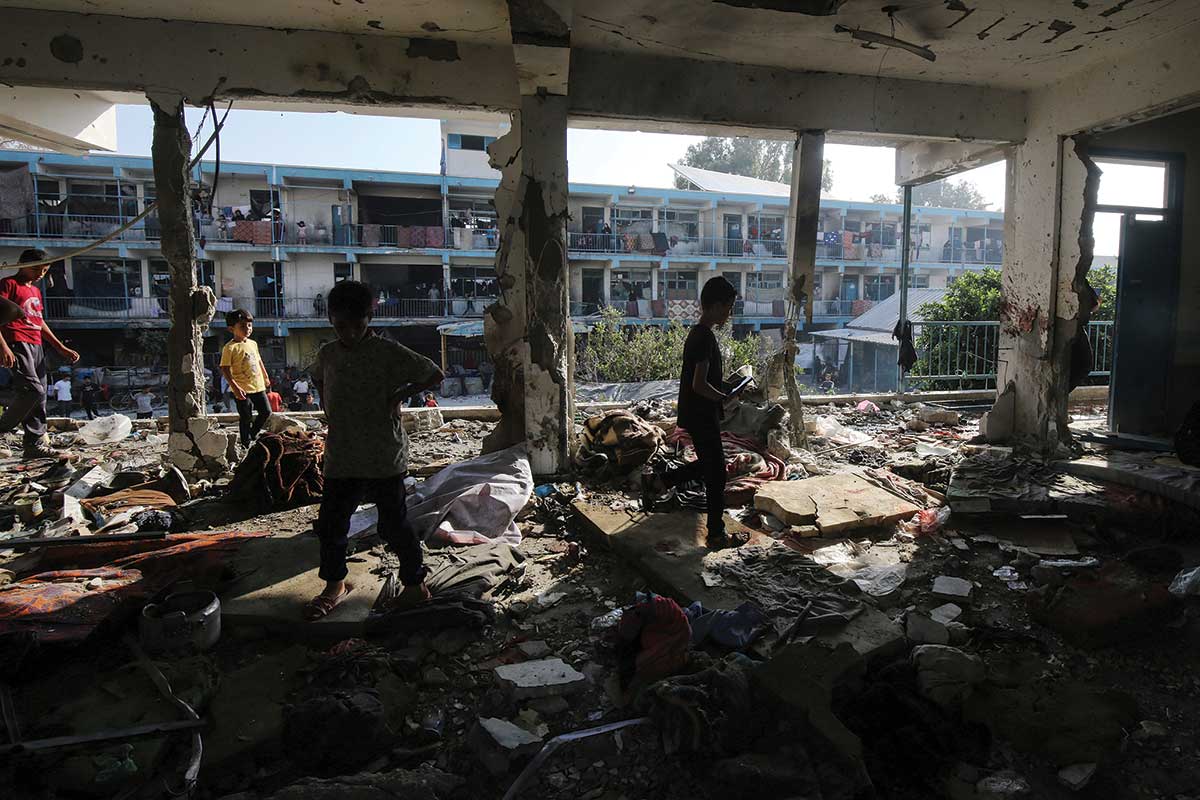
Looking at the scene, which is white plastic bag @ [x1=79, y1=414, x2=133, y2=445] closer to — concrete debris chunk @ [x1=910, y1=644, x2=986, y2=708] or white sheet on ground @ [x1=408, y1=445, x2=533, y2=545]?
white sheet on ground @ [x1=408, y1=445, x2=533, y2=545]

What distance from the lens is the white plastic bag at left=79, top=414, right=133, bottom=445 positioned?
7.03m

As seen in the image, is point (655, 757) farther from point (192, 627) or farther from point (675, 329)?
point (675, 329)

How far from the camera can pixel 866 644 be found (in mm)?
2826

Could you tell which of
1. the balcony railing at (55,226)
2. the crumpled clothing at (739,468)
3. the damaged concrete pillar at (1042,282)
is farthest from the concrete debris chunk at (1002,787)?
the balcony railing at (55,226)

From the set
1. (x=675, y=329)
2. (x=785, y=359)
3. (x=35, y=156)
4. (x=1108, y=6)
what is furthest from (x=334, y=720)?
(x=35, y=156)

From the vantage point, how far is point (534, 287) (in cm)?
561

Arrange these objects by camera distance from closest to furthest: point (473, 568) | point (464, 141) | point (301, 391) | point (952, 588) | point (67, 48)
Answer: point (952, 588) < point (473, 568) < point (67, 48) < point (301, 391) < point (464, 141)

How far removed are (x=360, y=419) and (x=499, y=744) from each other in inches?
61.3

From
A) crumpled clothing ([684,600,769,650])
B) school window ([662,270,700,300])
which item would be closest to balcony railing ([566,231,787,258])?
school window ([662,270,700,300])

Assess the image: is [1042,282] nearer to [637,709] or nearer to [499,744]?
[637,709]

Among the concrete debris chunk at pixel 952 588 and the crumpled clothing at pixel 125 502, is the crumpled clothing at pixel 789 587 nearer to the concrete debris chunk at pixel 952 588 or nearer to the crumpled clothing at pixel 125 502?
the concrete debris chunk at pixel 952 588

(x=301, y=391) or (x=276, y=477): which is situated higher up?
(x=276, y=477)

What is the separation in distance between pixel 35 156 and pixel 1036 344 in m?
25.8

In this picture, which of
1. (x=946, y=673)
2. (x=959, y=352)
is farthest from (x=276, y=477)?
(x=959, y=352)
